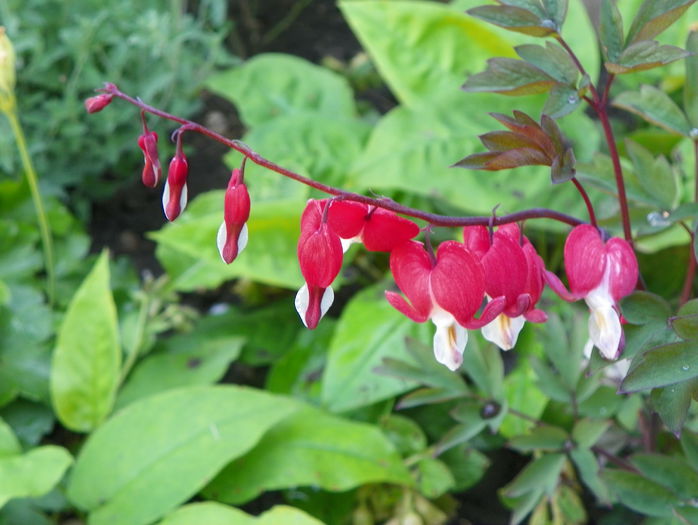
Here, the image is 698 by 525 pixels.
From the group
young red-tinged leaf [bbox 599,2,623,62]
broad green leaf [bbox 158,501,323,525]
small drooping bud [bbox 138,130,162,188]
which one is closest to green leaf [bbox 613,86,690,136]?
young red-tinged leaf [bbox 599,2,623,62]

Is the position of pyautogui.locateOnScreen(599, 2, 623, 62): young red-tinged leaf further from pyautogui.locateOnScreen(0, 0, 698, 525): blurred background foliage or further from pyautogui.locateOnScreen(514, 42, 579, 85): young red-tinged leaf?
pyautogui.locateOnScreen(0, 0, 698, 525): blurred background foliage

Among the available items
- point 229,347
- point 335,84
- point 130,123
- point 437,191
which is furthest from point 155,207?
point 437,191

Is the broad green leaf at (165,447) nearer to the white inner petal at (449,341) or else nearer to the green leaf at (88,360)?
the green leaf at (88,360)

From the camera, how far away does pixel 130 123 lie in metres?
1.95

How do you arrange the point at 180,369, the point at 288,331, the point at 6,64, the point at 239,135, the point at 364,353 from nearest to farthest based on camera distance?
the point at 6,64 < the point at 364,353 < the point at 180,369 < the point at 288,331 < the point at 239,135

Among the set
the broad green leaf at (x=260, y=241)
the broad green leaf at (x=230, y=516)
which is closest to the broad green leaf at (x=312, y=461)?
the broad green leaf at (x=230, y=516)

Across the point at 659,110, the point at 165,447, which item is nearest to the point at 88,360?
the point at 165,447

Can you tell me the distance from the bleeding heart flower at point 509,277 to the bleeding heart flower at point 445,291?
2 centimetres

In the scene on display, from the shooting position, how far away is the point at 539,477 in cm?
104

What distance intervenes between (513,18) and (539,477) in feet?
1.75

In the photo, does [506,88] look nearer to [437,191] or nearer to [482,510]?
[437,191]

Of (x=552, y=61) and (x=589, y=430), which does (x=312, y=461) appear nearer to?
(x=589, y=430)

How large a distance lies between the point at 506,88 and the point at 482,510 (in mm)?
959

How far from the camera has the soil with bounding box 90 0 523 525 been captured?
62.0 inches
